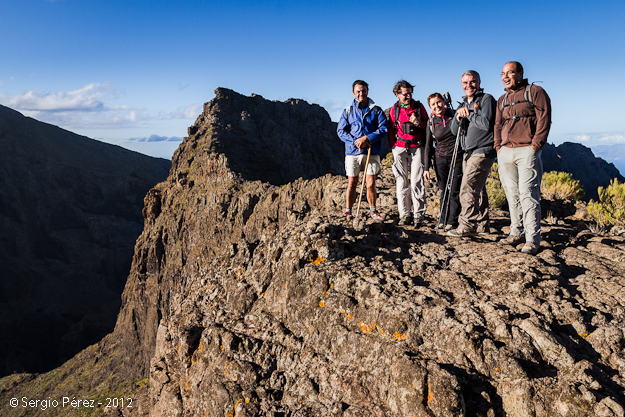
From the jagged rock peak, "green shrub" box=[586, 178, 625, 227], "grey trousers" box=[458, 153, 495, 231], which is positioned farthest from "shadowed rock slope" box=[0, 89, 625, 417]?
the jagged rock peak

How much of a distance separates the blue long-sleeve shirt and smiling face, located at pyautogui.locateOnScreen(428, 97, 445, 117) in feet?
3.02

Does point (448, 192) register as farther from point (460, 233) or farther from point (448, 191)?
point (460, 233)

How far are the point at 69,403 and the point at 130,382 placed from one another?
194 inches

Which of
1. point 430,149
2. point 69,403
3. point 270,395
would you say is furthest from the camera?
point 69,403

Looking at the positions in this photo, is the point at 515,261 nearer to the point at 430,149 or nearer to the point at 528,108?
the point at 528,108

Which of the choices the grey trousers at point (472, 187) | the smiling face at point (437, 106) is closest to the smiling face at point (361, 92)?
the smiling face at point (437, 106)

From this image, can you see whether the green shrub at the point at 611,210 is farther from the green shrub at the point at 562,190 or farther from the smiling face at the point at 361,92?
the smiling face at the point at 361,92

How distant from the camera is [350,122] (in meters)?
7.36

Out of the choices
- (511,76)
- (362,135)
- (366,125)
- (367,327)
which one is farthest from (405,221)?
(367,327)

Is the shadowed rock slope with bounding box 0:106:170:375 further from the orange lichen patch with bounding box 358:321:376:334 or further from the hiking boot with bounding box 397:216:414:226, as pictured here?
the orange lichen patch with bounding box 358:321:376:334

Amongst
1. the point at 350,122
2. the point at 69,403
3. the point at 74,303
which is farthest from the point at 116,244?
the point at 350,122

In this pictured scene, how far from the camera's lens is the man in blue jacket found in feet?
23.5

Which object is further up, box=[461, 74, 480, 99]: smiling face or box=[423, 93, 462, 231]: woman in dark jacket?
box=[461, 74, 480, 99]: smiling face

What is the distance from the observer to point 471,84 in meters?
6.06
